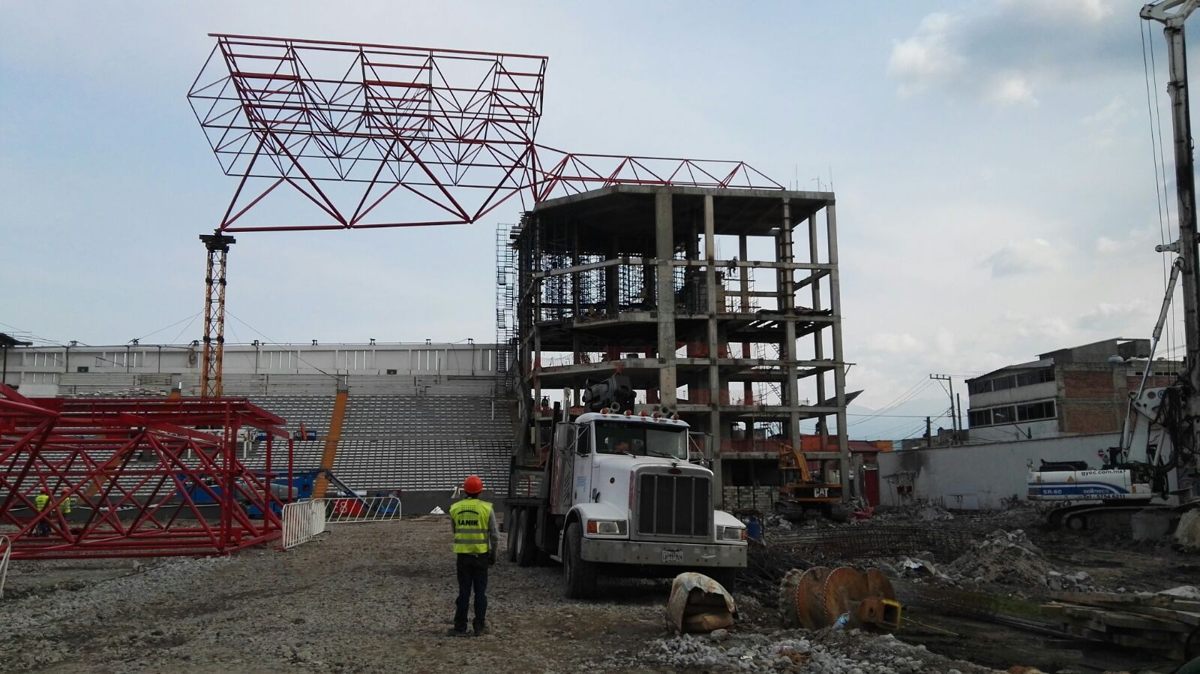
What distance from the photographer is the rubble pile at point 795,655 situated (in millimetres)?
7707

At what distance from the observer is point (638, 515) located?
1207 centimetres

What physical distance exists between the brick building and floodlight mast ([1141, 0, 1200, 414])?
36.4 metres

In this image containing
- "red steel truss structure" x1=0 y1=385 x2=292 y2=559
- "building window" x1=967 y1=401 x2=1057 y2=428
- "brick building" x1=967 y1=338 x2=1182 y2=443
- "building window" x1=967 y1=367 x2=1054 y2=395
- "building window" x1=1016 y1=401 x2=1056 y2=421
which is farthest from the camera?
"building window" x1=967 y1=367 x2=1054 y2=395

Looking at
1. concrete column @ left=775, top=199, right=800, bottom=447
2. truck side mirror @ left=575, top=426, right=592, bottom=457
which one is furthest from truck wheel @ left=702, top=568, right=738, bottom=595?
concrete column @ left=775, top=199, right=800, bottom=447

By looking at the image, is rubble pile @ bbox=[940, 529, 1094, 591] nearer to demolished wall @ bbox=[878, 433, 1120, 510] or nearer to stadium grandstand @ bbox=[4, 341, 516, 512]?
demolished wall @ bbox=[878, 433, 1120, 510]

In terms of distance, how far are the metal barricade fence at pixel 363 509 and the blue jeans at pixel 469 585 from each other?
25.5 m

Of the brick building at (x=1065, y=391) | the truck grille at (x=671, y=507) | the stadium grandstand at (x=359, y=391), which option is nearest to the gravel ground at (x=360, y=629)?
the truck grille at (x=671, y=507)

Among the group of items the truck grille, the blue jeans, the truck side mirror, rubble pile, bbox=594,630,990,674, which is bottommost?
rubble pile, bbox=594,630,990,674

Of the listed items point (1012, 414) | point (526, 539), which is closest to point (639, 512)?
point (526, 539)

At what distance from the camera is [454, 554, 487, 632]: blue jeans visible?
381 inches

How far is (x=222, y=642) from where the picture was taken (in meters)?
9.34

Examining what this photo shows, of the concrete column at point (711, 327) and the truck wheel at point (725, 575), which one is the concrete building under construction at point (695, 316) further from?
the truck wheel at point (725, 575)

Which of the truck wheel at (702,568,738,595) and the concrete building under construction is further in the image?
the concrete building under construction

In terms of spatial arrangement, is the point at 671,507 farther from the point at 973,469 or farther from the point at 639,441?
the point at 973,469
